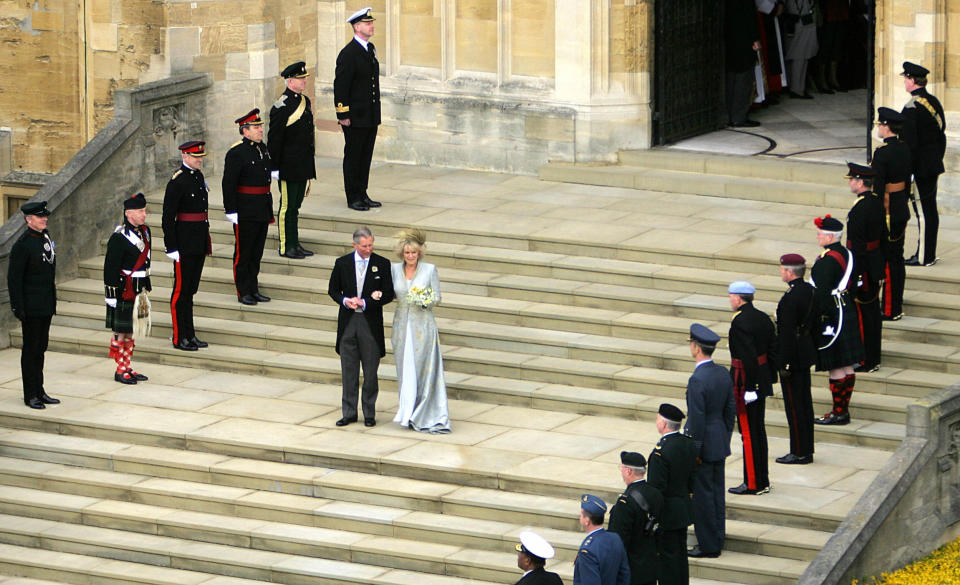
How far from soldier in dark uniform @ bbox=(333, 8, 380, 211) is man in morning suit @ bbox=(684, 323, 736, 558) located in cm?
705

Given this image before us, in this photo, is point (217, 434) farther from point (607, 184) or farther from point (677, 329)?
point (607, 184)

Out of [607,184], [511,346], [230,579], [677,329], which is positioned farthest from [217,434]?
[607,184]

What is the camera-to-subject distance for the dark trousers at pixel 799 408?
601 inches

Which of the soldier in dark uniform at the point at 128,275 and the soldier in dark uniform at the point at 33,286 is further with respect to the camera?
the soldier in dark uniform at the point at 128,275

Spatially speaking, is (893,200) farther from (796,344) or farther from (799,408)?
(799,408)

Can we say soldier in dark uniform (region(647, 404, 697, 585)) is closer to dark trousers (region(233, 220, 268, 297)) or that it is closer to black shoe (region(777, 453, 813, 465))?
black shoe (region(777, 453, 813, 465))

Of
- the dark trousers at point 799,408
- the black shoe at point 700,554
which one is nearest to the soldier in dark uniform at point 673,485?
the black shoe at point 700,554

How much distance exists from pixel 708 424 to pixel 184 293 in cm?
610

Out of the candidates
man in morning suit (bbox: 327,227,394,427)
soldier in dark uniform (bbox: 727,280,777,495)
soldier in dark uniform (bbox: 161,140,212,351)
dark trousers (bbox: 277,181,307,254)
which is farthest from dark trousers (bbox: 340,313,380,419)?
dark trousers (bbox: 277,181,307,254)

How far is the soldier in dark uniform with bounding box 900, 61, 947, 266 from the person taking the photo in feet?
59.0

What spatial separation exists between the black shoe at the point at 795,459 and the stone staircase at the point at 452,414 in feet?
0.22

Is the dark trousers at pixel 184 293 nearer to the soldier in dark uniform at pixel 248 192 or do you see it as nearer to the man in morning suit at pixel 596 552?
the soldier in dark uniform at pixel 248 192

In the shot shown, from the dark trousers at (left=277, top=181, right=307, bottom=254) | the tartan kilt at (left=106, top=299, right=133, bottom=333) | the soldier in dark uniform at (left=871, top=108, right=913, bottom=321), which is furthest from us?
the dark trousers at (left=277, top=181, right=307, bottom=254)

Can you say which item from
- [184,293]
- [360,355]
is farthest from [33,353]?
[360,355]
